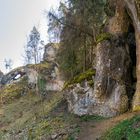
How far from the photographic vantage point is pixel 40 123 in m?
28.1

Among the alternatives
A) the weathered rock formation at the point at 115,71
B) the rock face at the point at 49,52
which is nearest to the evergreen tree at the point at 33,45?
the rock face at the point at 49,52

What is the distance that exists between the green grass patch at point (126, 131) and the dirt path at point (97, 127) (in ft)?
4.48

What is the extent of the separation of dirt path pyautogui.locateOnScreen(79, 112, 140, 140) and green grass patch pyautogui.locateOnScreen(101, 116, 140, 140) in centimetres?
137

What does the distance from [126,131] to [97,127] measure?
4.32 m

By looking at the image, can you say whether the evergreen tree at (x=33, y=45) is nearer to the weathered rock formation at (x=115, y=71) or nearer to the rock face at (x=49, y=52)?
the rock face at (x=49, y=52)

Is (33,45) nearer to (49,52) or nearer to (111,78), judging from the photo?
(49,52)

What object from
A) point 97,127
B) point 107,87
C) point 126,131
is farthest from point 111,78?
point 126,131

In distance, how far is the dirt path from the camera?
21952 mm

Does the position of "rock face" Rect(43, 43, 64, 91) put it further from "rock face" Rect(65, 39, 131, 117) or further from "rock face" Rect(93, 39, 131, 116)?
"rock face" Rect(93, 39, 131, 116)

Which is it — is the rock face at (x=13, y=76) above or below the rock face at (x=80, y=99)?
above

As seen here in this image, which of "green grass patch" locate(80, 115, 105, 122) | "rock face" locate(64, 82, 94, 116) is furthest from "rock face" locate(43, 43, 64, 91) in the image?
"green grass patch" locate(80, 115, 105, 122)

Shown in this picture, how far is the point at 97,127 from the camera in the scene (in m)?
23.2

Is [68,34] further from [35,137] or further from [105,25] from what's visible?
[35,137]

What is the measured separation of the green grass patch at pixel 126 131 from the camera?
59.7ft
